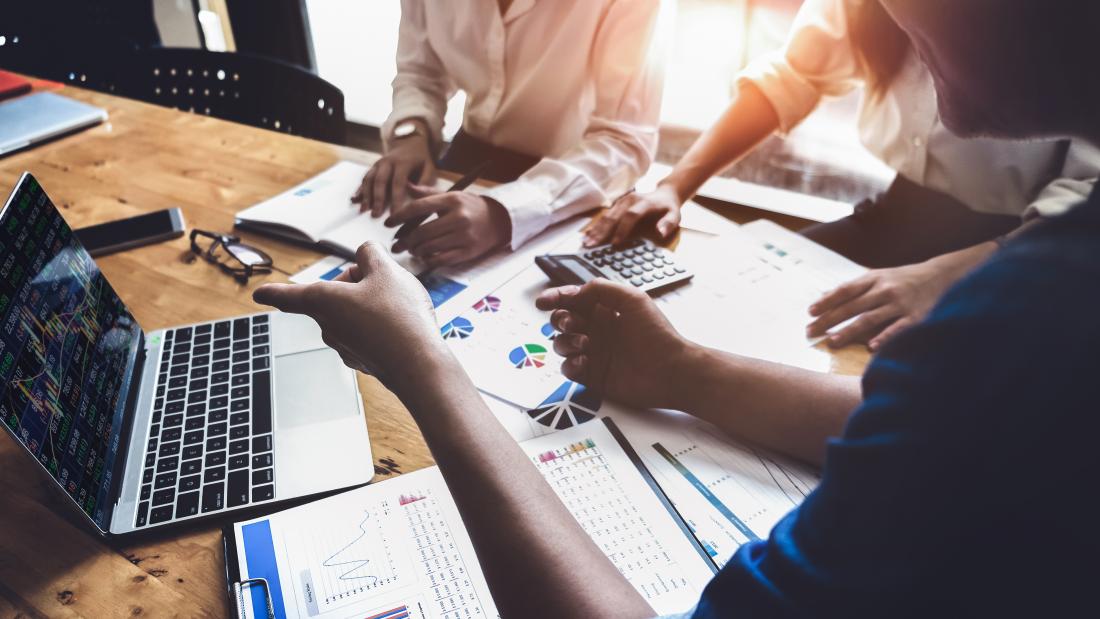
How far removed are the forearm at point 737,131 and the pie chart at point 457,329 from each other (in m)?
0.59

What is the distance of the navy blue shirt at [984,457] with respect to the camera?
23cm

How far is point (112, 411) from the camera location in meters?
0.60

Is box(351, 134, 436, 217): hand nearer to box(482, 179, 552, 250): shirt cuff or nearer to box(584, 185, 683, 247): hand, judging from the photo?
box(482, 179, 552, 250): shirt cuff

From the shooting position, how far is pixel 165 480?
23.0 inches

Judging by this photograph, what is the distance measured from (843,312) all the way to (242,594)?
695 mm

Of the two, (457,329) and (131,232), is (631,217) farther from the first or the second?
(131,232)

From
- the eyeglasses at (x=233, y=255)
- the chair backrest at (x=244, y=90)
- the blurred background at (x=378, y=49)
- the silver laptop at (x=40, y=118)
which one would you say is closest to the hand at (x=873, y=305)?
the eyeglasses at (x=233, y=255)

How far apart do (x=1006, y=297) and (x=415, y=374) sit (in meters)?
0.41

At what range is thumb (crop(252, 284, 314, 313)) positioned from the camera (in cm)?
62

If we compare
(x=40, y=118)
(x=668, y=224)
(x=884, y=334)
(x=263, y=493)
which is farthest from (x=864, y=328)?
(x=40, y=118)

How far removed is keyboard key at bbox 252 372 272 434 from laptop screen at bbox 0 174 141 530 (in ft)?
0.39

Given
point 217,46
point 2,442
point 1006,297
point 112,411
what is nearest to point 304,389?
point 112,411

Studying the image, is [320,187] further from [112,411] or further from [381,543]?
[381,543]

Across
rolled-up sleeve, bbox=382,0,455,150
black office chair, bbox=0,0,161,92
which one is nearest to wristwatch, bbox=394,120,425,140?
rolled-up sleeve, bbox=382,0,455,150
